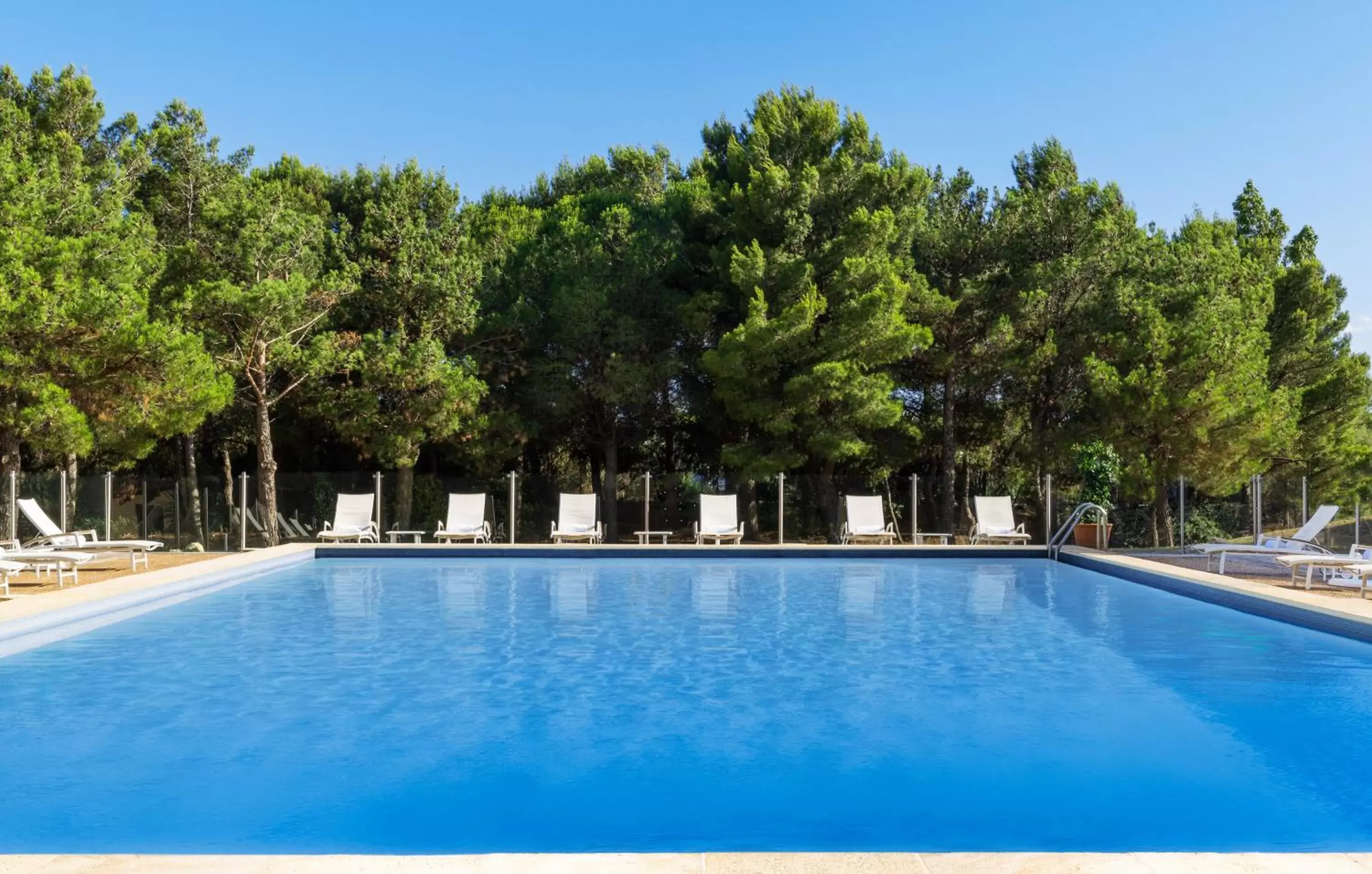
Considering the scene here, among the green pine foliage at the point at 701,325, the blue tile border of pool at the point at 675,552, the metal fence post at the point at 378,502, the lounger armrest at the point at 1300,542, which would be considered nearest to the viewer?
the lounger armrest at the point at 1300,542

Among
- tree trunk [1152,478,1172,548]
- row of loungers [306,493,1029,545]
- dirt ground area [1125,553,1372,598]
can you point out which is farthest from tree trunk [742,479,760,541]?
tree trunk [1152,478,1172,548]

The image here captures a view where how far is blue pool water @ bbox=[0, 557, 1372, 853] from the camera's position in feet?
13.8

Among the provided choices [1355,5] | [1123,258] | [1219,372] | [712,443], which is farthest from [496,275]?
[1355,5]

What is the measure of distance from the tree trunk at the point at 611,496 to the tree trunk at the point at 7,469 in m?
10.0

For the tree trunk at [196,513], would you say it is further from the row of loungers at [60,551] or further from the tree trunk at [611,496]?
the tree trunk at [611,496]

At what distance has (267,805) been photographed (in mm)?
4426

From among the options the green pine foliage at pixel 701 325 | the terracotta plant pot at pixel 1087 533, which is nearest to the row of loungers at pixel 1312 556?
the terracotta plant pot at pixel 1087 533

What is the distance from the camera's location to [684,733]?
5.65m

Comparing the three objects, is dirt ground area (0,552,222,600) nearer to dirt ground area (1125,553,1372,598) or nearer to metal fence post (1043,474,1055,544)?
dirt ground area (1125,553,1372,598)

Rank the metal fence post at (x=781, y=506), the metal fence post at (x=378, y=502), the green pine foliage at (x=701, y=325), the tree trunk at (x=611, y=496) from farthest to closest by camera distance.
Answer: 1. the tree trunk at (x=611, y=496)
2. the green pine foliage at (x=701, y=325)
3. the metal fence post at (x=378, y=502)
4. the metal fence post at (x=781, y=506)

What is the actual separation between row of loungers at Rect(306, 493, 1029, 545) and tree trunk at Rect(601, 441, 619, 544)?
4173 mm

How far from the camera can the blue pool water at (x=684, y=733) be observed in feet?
13.8

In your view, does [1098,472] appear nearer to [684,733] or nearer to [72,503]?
[684,733]

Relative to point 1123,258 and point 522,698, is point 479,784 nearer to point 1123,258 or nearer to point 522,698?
point 522,698
